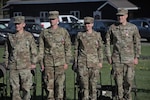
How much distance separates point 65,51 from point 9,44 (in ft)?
3.79

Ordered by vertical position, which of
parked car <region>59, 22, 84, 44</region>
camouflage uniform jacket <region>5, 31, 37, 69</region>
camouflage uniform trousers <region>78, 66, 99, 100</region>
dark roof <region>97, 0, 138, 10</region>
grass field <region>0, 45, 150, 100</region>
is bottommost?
grass field <region>0, 45, 150, 100</region>

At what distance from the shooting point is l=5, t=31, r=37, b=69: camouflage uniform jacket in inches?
354

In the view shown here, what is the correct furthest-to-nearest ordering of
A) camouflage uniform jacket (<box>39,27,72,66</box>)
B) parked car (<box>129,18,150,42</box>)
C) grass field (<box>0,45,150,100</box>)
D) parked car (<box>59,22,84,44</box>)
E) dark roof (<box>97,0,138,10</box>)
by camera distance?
1. dark roof (<box>97,0,138,10</box>)
2. parked car (<box>129,18,150,42</box>)
3. parked car (<box>59,22,84,44</box>)
4. grass field (<box>0,45,150,100</box>)
5. camouflage uniform jacket (<box>39,27,72,66</box>)

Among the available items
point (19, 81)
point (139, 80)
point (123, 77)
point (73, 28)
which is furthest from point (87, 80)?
point (73, 28)

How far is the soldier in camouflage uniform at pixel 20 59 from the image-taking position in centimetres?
898

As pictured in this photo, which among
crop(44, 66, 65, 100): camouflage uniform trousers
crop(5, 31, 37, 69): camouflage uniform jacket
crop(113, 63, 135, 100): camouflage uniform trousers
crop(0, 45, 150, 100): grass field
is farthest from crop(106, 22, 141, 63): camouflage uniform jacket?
crop(0, 45, 150, 100): grass field

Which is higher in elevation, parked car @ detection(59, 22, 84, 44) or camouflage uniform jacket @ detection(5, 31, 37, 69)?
parked car @ detection(59, 22, 84, 44)

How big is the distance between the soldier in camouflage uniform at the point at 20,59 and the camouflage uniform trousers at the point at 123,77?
5.62 feet

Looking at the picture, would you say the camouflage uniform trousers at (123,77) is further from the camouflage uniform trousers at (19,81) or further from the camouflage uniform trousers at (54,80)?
the camouflage uniform trousers at (19,81)

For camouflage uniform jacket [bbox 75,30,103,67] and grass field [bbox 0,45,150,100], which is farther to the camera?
grass field [bbox 0,45,150,100]

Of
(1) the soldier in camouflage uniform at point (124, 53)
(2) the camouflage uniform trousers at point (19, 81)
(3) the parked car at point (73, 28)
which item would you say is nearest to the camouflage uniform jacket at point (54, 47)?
(2) the camouflage uniform trousers at point (19, 81)

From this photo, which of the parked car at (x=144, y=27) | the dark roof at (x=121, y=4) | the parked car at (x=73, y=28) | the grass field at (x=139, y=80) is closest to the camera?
the grass field at (x=139, y=80)

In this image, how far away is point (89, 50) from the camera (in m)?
9.20

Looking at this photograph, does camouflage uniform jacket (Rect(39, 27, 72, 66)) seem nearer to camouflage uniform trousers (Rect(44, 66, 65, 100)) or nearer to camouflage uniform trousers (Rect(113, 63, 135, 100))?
camouflage uniform trousers (Rect(44, 66, 65, 100))
